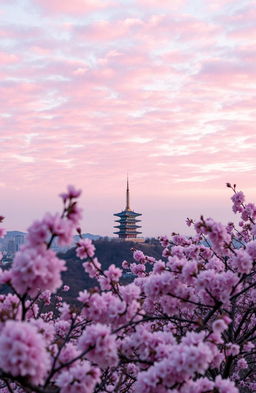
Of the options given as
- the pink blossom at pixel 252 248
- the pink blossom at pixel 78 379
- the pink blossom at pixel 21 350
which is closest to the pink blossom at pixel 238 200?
the pink blossom at pixel 252 248

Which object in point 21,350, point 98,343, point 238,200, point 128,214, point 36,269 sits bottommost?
point 98,343

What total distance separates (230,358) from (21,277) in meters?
3.51

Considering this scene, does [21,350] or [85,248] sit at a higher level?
[85,248]

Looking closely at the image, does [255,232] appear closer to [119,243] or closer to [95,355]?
[95,355]

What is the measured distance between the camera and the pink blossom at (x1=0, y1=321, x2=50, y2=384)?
Result: 2.99 m

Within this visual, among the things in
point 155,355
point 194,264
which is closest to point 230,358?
point 194,264

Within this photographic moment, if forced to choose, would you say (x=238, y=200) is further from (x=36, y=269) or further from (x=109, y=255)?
(x=109, y=255)

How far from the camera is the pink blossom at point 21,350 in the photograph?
9.81 feet

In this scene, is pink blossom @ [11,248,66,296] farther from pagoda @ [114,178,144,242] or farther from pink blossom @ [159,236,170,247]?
pagoda @ [114,178,144,242]

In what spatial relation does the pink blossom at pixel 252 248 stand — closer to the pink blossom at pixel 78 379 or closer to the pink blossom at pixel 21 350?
the pink blossom at pixel 78 379

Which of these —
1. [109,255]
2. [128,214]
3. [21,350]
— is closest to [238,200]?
[21,350]

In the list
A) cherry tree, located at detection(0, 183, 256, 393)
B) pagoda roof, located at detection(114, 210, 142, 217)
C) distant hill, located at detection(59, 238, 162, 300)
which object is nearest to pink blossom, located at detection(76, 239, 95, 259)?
cherry tree, located at detection(0, 183, 256, 393)

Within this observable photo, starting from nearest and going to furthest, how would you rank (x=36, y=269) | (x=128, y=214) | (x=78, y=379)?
(x=36, y=269), (x=78, y=379), (x=128, y=214)

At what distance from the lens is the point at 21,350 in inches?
117
